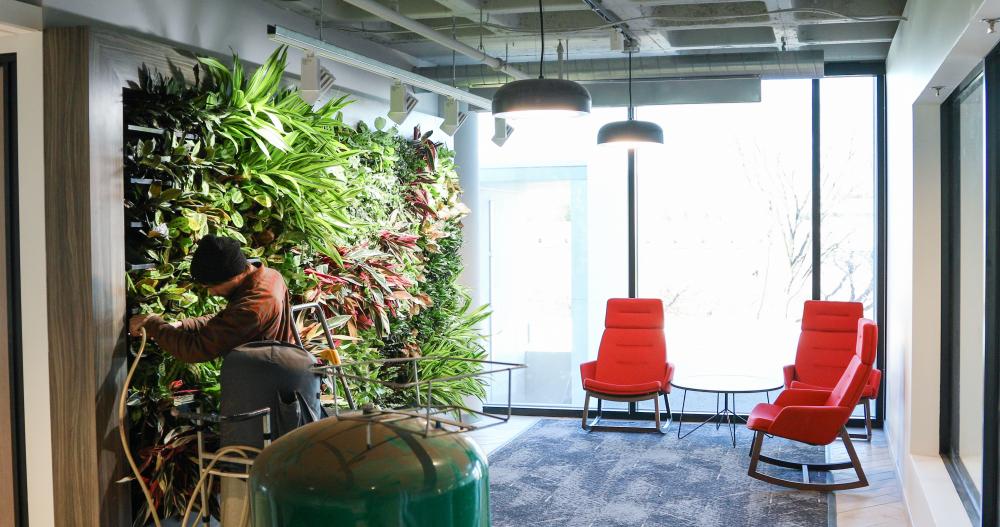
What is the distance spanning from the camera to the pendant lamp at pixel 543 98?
3.81m

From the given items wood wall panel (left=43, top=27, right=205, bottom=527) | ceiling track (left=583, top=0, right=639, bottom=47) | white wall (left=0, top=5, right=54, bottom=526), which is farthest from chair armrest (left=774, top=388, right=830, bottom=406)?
white wall (left=0, top=5, right=54, bottom=526)

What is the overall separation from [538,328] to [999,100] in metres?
4.92

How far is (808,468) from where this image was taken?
580 cm

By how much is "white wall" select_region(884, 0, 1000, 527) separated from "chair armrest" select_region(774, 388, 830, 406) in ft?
1.49

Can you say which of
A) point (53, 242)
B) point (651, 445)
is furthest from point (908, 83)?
point (53, 242)

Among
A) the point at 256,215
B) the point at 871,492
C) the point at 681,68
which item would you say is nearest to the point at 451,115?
the point at 681,68

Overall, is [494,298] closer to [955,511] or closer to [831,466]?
[831,466]

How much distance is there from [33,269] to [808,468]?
14.7ft

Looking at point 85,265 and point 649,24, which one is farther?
point 649,24

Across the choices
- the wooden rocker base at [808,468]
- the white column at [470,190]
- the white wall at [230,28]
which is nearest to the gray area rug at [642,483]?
the wooden rocker base at [808,468]

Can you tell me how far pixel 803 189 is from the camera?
746cm

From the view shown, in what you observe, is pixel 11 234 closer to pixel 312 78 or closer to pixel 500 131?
pixel 312 78

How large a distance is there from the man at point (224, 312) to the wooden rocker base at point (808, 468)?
10.7 feet

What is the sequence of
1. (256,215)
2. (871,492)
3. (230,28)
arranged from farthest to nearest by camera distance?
(871,492)
(230,28)
(256,215)
